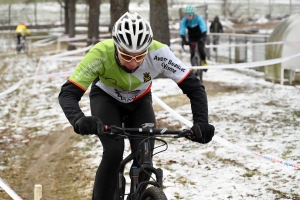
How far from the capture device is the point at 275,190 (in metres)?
6.53

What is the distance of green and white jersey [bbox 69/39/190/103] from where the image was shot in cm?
453

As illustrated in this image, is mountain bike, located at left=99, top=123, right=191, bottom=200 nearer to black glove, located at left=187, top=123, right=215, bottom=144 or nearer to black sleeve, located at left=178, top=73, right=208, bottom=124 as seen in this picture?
black glove, located at left=187, top=123, right=215, bottom=144

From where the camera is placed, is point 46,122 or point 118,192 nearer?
point 118,192

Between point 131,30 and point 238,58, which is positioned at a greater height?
point 131,30

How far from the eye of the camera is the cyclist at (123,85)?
13.9 ft

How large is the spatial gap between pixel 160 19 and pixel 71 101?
1134 cm

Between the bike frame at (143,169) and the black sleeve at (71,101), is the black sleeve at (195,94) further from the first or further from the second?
the black sleeve at (71,101)

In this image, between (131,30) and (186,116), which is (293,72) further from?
(131,30)

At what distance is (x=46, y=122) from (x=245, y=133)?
4.23 meters

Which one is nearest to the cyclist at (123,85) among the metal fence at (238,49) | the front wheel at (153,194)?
the front wheel at (153,194)

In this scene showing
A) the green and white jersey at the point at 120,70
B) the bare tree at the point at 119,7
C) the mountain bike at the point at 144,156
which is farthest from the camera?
the bare tree at the point at 119,7

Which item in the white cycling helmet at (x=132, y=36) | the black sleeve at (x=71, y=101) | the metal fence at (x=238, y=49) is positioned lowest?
the metal fence at (x=238, y=49)

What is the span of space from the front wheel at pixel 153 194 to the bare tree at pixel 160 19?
11.5 metres

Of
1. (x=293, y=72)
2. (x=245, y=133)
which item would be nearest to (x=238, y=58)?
(x=293, y=72)
